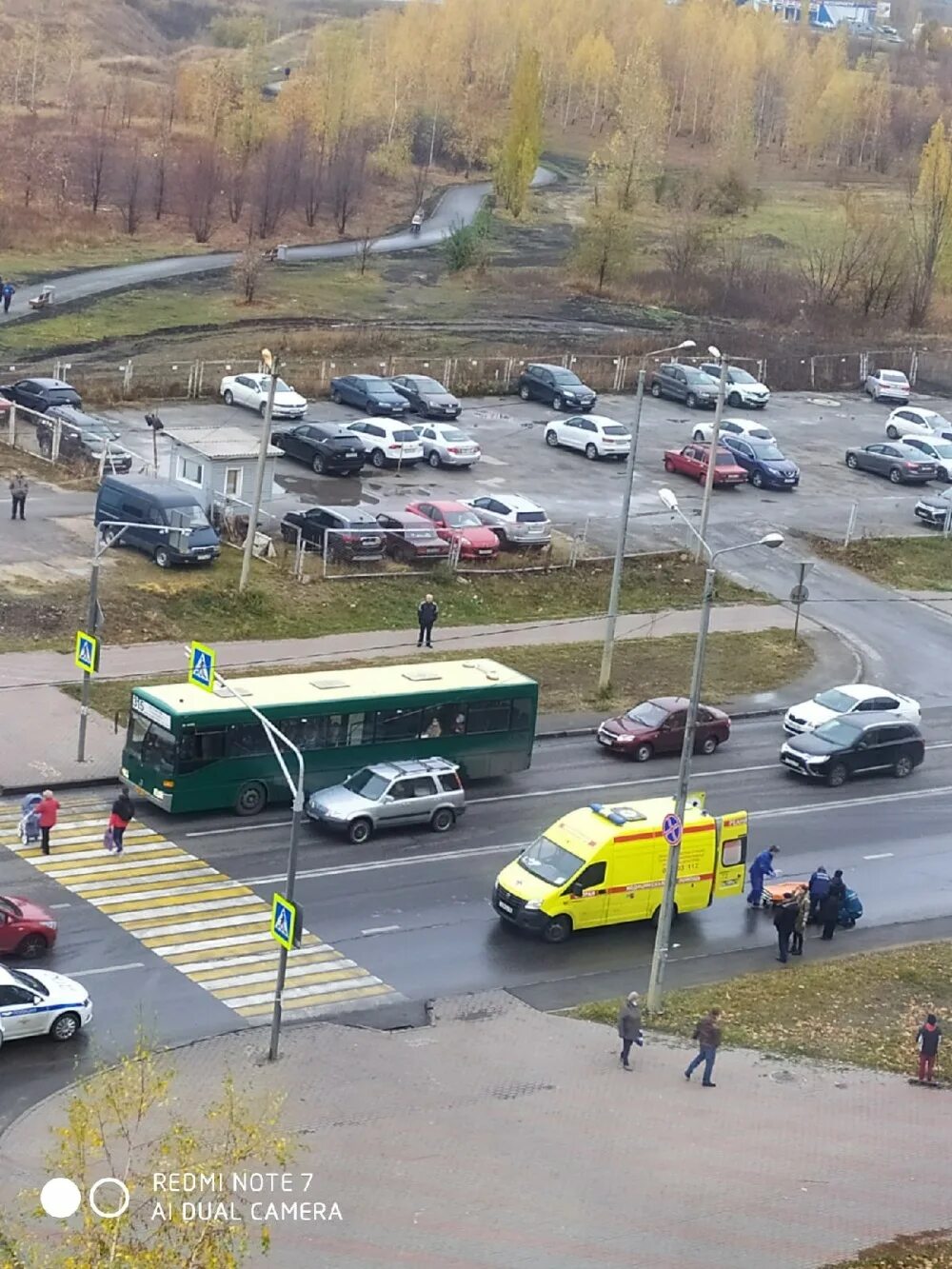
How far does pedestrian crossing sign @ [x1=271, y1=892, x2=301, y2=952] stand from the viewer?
81.5 feet

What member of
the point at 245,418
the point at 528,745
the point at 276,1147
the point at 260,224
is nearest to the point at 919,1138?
the point at 276,1147

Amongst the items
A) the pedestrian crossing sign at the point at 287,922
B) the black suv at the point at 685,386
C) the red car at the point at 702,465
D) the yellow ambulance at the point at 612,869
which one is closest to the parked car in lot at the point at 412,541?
the red car at the point at 702,465

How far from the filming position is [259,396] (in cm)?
6469

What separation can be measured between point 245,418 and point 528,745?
28.8 metres

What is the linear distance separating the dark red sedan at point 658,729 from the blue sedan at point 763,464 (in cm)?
2392

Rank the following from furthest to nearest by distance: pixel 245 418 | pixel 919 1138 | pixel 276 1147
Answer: pixel 245 418, pixel 919 1138, pixel 276 1147

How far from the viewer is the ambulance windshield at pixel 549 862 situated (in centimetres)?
3125

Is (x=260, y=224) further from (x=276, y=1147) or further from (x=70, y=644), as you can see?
(x=276, y=1147)

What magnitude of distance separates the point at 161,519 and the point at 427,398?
20.6m

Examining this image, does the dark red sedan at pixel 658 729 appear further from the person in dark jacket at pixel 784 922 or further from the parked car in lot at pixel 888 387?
the parked car in lot at pixel 888 387

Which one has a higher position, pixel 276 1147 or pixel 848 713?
pixel 276 1147

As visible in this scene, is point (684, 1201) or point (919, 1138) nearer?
point (684, 1201)

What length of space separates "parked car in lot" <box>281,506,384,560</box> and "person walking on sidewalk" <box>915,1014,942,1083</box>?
87.7 feet

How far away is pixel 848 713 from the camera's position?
4241 cm
